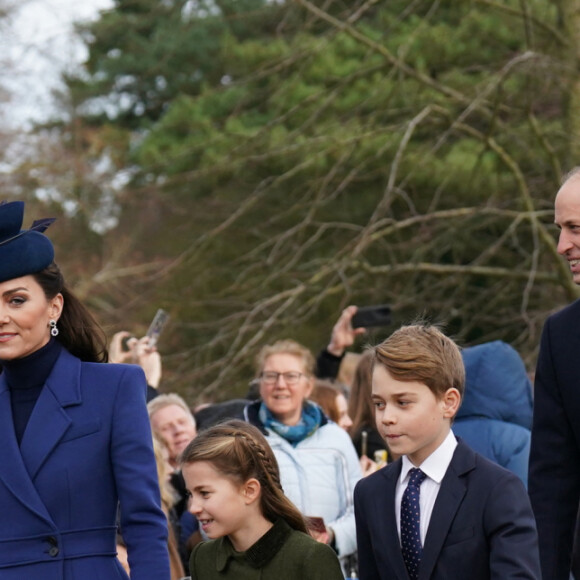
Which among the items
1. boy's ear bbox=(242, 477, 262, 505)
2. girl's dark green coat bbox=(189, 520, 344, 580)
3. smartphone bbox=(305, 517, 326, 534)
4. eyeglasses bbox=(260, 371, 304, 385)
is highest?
eyeglasses bbox=(260, 371, 304, 385)

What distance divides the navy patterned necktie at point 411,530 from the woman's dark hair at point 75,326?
903 mm

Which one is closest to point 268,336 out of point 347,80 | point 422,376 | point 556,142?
point 347,80

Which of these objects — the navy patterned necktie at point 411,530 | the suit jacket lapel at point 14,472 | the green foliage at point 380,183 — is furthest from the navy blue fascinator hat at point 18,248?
the green foliage at point 380,183

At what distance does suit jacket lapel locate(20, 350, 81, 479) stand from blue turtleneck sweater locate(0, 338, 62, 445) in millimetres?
28

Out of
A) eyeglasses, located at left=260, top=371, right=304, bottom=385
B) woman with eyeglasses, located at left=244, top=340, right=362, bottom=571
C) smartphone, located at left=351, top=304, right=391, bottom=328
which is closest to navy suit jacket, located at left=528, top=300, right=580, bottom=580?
woman with eyeglasses, located at left=244, top=340, right=362, bottom=571

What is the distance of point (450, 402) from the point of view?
11.4ft

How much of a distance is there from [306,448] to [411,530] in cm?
210

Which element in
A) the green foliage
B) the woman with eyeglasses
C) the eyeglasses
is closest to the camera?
the woman with eyeglasses

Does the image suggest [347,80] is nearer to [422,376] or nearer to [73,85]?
[422,376]

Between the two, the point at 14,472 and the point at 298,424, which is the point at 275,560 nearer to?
the point at 14,472

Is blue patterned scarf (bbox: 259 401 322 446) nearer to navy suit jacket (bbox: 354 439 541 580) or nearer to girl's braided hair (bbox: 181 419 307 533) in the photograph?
girl's braided hair (bbox: 181 419 307 533)

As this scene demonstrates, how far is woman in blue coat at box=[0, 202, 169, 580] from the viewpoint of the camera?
312 cm

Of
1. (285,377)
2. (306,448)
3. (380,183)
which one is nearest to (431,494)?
(306,448)

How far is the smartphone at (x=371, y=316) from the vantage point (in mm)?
7152
